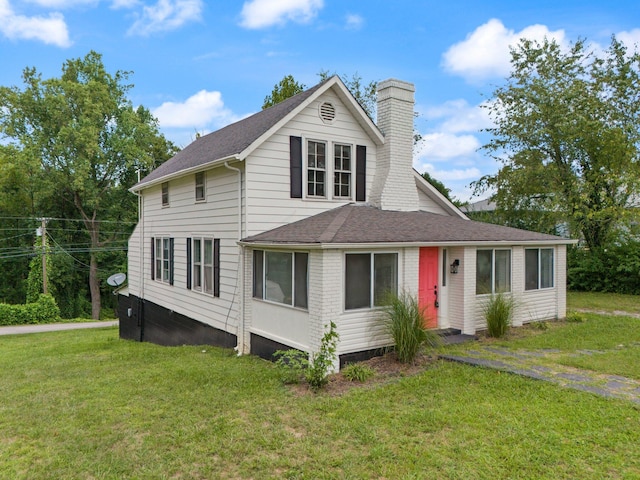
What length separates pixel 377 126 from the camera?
11633 mm

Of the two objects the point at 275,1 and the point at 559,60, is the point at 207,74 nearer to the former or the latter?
the point at 275,1

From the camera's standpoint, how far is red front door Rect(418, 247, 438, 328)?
9867mm

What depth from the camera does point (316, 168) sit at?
10641mm

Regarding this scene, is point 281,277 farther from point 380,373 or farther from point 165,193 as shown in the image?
point 165,193

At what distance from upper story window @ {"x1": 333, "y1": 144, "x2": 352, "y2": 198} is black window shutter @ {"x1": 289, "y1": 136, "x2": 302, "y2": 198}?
3.30 feet

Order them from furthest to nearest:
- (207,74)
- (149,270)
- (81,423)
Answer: (207,74) → (149,270) → (81,423)

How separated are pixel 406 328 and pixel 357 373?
1.29 m

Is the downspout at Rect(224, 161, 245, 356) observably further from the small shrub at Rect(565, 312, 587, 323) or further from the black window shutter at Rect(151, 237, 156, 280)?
the small shrub at Rect(565, 312, 587, 323)

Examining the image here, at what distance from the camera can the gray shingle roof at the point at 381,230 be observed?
27.0 feet

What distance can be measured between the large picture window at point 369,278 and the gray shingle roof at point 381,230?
1.45 feet

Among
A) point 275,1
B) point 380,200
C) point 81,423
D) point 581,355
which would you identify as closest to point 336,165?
point 380,200

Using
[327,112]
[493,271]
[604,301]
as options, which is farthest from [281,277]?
[604,301]

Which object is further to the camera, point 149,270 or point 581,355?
point 149,270

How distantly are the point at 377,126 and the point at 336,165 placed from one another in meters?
1.74
